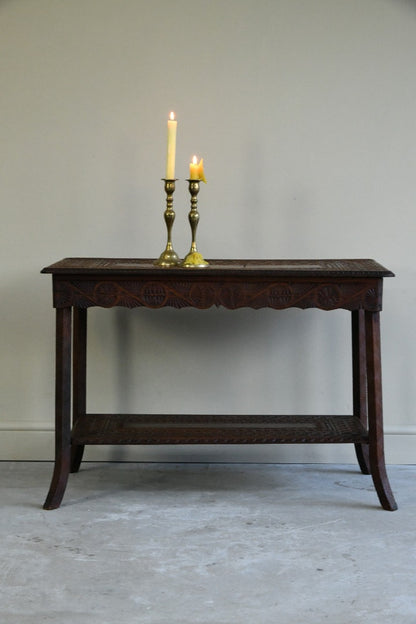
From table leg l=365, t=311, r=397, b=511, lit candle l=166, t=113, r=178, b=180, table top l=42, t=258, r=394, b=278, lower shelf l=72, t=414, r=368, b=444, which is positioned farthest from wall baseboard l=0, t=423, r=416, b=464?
lit candle l=166, t=113, r=178, b=180

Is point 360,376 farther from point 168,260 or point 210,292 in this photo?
point 168,260

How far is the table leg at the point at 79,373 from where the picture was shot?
3.70 metres

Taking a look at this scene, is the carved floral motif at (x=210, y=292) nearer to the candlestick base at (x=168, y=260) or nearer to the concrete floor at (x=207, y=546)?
the candlestick base at (x=168, y=260)

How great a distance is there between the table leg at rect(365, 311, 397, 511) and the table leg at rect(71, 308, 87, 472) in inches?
47.7

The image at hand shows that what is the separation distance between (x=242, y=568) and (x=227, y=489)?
82 centimetres

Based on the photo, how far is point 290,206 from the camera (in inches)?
153

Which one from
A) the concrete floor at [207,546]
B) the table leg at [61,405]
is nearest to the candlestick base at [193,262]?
the table leg at [61,405]

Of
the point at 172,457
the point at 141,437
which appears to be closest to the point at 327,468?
the point at 172,457

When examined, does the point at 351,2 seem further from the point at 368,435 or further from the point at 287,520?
the point at 287,520

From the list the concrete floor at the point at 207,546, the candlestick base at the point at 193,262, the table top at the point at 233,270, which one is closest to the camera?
the concrete floor at the point at 207,546

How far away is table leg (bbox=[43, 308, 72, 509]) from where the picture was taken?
10.7 ft

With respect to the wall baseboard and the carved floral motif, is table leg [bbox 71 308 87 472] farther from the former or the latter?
the carved floral motif

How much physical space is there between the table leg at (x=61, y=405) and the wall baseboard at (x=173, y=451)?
2.10 feet

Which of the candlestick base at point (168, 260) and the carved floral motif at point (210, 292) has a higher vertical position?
the candlestick base at point (168, 260)
